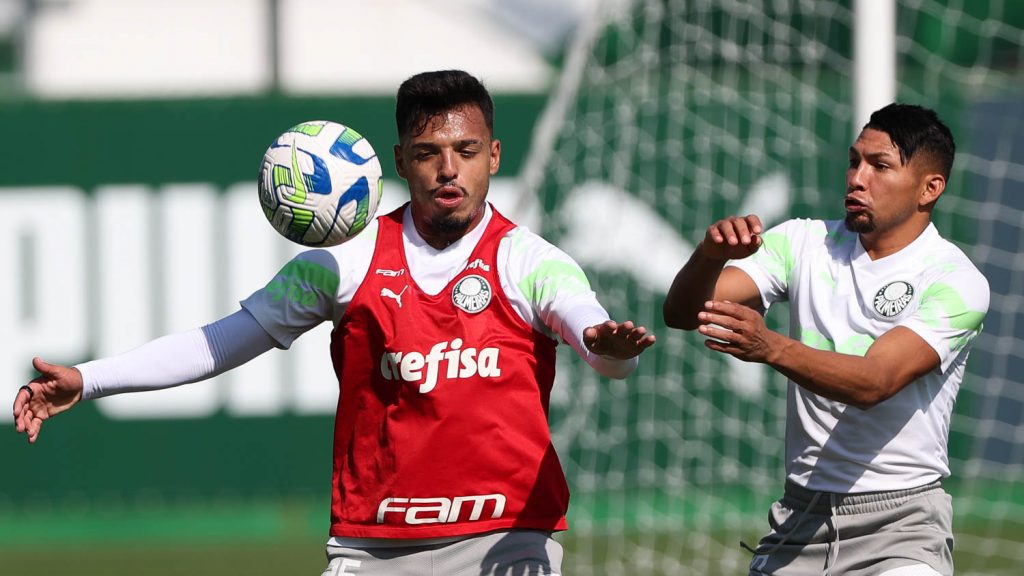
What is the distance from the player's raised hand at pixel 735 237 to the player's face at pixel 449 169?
70 centimetres

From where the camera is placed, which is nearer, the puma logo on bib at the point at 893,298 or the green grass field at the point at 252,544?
the puma logo on bib at the point at 893,298

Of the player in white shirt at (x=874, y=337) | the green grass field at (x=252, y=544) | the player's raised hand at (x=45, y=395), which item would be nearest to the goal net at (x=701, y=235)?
the green grass field at (x=252, y=544)

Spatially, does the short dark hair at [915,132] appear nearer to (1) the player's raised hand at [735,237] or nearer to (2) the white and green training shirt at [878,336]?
(2) the white and green training shirt at [878,336]

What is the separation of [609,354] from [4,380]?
6.93 m

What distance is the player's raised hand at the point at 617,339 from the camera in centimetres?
366

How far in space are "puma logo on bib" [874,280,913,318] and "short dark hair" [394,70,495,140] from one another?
1.31 meters

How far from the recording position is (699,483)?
953 cm

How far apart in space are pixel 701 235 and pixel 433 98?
5454mm

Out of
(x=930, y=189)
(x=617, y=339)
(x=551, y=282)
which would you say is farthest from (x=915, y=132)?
(x=617, y=339)

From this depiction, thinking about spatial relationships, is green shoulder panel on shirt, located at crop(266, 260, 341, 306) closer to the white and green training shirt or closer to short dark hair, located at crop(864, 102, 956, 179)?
the white and green training shirt

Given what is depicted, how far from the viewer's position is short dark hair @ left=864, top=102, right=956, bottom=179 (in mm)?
4508

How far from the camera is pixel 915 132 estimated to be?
14.9ft

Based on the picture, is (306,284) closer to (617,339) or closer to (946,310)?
(617,339)

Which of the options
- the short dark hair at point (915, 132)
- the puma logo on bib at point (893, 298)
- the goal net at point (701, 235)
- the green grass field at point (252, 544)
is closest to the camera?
the puma logo on bib at point (893, 298)
